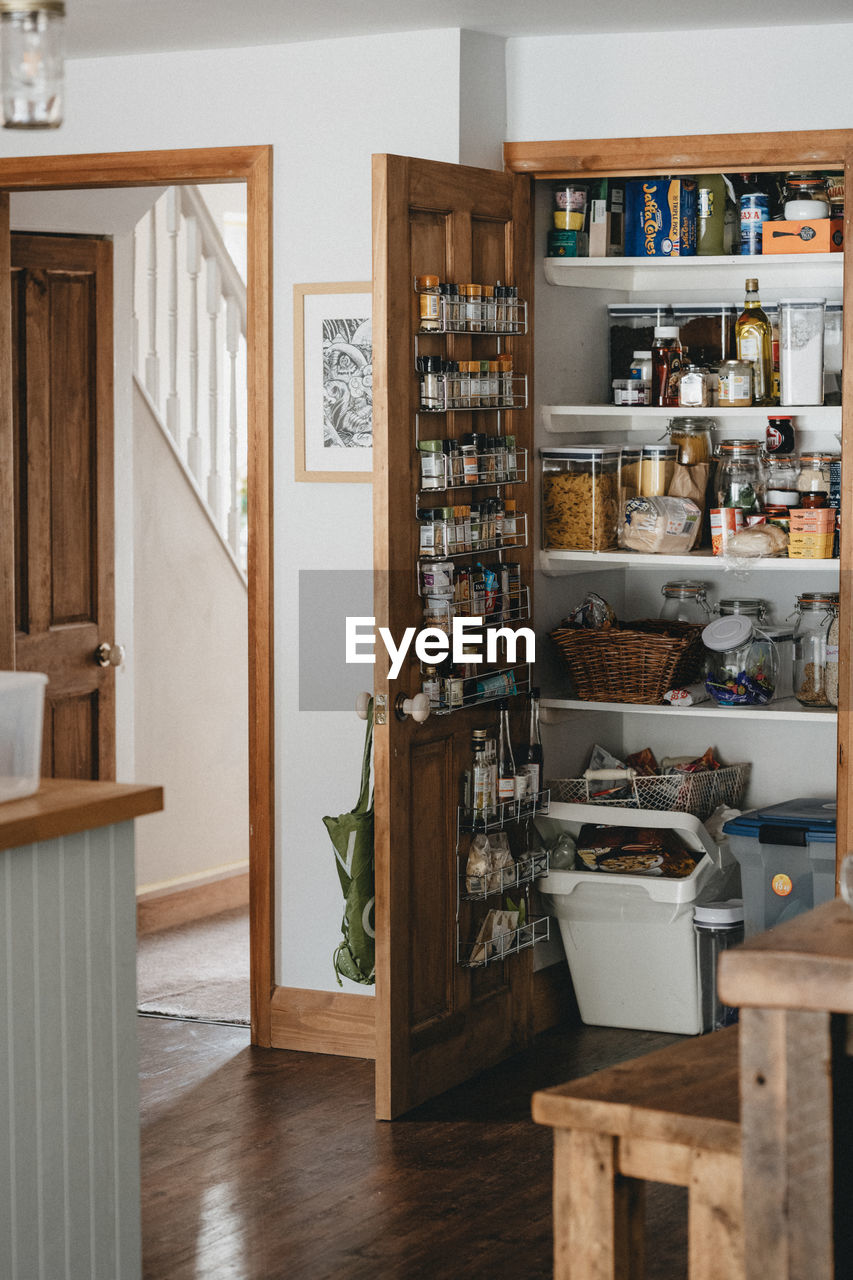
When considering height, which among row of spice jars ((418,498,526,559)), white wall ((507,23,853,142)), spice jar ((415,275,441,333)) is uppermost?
white wall ((507,23,853,142))

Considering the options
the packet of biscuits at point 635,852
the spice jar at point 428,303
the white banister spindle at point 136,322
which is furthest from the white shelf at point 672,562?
the white banister spindle at point 136,322

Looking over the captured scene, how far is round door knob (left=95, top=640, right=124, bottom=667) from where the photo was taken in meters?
5.25

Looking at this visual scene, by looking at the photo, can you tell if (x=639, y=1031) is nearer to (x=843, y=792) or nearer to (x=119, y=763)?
(x=843, y=792)

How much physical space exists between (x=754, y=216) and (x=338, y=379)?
1.18 meters

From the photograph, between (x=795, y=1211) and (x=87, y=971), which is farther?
(x=87, y=971)

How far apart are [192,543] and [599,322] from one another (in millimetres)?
1707

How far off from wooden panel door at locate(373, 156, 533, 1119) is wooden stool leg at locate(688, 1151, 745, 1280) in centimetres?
170

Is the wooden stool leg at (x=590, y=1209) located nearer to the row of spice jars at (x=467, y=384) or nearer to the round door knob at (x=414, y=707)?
the round door knob at (x=414, y=707)

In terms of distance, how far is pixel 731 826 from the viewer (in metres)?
4.30

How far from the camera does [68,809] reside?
2400mm

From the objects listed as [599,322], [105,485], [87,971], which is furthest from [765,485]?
[87,971]

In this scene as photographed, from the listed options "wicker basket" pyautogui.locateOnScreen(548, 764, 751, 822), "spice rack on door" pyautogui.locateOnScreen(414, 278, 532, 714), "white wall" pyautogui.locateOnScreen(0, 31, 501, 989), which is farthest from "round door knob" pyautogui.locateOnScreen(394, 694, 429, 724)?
"wicker basket" pyautogui.locateOnScreen(548, 764, 751, 822)

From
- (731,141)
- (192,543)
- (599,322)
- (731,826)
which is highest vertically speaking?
(731,141)
